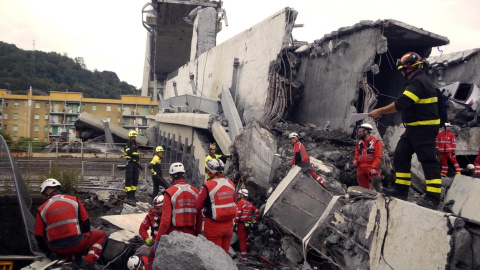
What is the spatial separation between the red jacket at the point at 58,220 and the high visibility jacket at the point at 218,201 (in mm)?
1566

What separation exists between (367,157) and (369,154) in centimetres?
6

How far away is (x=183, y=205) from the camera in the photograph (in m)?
4.51

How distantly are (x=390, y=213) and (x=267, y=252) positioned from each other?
300 cm

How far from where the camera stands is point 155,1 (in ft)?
73.3

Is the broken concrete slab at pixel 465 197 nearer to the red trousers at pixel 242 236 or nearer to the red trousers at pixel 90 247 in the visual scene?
the red trousers at pixel 242 236

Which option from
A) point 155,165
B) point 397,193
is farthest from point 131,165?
point 397,193

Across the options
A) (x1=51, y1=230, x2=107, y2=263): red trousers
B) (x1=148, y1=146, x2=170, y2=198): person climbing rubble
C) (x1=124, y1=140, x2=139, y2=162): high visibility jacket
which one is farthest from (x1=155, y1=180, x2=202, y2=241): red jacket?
(x1=124, y1=140, x2=139, y2=162): high visibility jacket

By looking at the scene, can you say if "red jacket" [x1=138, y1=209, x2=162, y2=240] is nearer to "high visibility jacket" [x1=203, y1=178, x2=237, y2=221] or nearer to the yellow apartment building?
"high visibility jacket" [x1=203, y1=178, x2=237, y2=221]

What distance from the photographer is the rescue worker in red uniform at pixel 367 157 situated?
6141 mm

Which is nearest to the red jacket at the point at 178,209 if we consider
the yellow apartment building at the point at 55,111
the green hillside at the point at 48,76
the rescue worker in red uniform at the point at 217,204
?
the rescue worker in red uniform at the point at 217,204

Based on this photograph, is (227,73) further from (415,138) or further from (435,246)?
(435,246)

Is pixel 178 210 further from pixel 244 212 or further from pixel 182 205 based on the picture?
pixel 244 212

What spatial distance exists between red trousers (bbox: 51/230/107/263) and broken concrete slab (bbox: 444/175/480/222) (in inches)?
157

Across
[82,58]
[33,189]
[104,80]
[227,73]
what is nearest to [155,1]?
[227,73]
